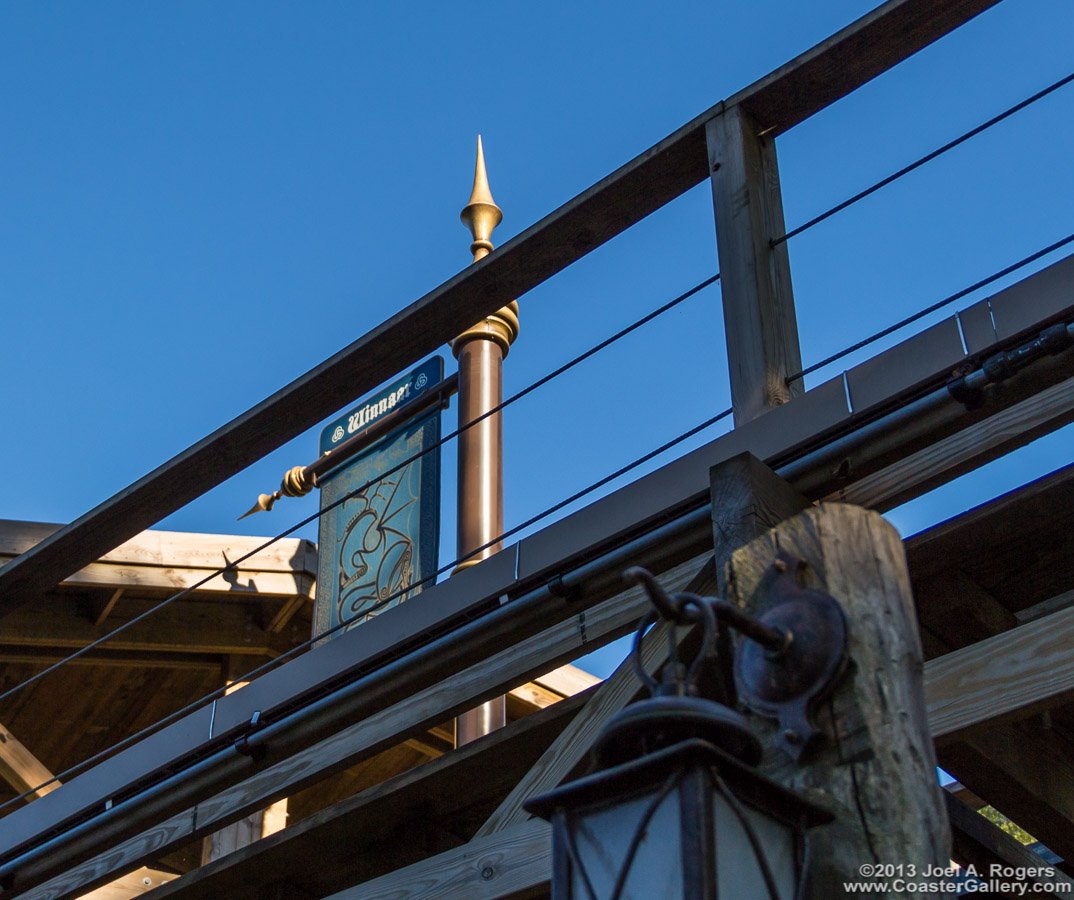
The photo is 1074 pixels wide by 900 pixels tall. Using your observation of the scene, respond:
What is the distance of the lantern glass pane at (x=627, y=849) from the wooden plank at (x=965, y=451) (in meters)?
1.21

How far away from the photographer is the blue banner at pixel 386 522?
4820mm

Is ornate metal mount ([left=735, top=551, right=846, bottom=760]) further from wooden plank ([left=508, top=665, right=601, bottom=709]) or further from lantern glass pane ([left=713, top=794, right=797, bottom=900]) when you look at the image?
wooden plank ([left=508, top=665, right=601, bottom=709])

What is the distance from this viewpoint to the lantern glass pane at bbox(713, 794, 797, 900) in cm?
141

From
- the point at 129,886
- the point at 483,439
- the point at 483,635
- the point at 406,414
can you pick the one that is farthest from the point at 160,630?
the point at 483,635

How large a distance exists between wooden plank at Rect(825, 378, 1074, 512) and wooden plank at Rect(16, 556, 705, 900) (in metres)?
0.42

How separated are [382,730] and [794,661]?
1974 mm

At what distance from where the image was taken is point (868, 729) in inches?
61.2

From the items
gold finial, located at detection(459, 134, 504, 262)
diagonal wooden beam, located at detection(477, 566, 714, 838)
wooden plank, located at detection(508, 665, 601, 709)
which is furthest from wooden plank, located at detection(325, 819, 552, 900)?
gold finial, located at detection(459, 134, 504, 262)

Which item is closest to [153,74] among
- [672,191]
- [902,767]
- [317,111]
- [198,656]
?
[317,111]

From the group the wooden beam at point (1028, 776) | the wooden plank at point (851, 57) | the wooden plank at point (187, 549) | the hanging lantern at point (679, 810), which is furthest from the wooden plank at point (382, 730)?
the wooden plank at point (187, 549)

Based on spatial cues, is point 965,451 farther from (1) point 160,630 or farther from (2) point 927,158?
(1) point 160,630

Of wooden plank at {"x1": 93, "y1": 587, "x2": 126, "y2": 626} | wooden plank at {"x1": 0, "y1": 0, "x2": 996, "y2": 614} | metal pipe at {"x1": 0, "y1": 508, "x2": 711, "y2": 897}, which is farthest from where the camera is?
wooden plank at {"x1": 93, "y1": 587, "x2": 126, "y2": 626}

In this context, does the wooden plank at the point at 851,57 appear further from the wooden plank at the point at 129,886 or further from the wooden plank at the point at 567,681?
the wooden plank at the point at 567,681

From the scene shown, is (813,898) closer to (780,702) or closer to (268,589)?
(780,702)
